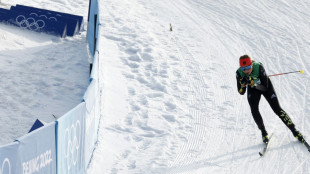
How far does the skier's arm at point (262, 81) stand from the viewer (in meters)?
8.05

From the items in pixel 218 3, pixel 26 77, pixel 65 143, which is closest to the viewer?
pixel 65 143

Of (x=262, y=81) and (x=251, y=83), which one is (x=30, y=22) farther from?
(x=262, y=81)

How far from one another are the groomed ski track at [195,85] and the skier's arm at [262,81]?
1.10 metres

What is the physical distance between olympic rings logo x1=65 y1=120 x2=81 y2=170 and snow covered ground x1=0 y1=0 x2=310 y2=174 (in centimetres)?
108

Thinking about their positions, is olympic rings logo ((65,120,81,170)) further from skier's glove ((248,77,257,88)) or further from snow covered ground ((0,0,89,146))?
skier's glove ((248,77,257,88))

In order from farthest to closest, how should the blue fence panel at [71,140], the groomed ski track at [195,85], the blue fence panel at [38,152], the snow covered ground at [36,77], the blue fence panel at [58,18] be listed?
1. the blue fence panel at [58,18]
2. the snow covered ground at [36,77]
3. the groomed ski track at [195,85]
4. the blue fence panel at [71,140]
5. the blue fence panel at [38,152]

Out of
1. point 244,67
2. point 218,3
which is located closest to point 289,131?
A: point 244,67

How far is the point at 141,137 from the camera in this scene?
8680 mm

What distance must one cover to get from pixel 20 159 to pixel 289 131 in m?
5.75

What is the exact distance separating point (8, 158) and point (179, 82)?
284 inches

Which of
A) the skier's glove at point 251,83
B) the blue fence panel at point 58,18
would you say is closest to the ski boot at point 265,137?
the skier's glove at point 251,83

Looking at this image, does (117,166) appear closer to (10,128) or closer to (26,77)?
(10,128)

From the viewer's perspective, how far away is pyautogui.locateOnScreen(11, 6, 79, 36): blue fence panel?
13445 millimetres

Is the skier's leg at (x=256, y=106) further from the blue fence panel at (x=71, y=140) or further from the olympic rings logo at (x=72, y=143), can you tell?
the olympic rings logo at (x=72, y=143)
